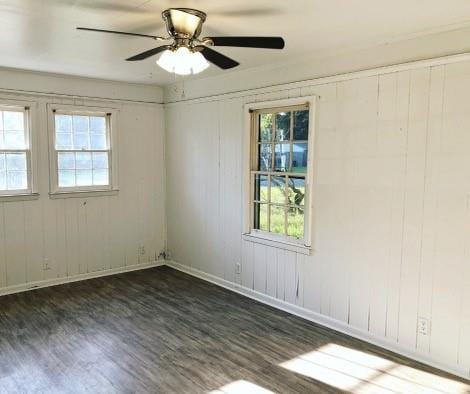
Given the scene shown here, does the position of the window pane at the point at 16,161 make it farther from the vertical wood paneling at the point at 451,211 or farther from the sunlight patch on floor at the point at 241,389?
the vertical wood paneling at the point at 451,211

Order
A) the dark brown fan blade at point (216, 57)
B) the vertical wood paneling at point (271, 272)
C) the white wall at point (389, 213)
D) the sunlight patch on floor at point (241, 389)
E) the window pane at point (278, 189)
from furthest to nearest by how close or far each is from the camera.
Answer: the vertical wood paneling at point (271, 272) < the window pane at point (278, 189) < the white wall at point (389, 213) < the sunlight patch on floor at point (241, 389) < the dark brown fan blade at point (216, 57)

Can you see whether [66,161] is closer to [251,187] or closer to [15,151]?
[15,151]

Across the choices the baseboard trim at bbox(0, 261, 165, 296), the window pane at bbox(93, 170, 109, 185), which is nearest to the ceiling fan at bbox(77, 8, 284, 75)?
the window pane at bbox(93, 170, 109, 185)

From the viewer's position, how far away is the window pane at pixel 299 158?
13.6ft

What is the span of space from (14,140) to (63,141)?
0.55 metres

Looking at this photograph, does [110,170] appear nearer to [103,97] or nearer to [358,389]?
[103,97]

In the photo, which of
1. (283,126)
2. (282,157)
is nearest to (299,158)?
(282,157)

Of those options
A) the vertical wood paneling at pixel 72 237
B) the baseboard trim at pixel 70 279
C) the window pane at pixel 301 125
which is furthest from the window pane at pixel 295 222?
the vertical wood paneling at pixel 72 237

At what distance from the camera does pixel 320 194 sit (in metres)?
4.01

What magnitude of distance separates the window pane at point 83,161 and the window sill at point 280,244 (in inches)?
88.7

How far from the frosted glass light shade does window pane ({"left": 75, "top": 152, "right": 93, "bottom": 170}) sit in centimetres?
301

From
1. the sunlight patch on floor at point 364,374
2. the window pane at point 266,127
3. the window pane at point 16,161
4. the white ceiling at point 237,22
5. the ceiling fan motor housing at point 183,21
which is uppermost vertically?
the white ceiling at point 237,22

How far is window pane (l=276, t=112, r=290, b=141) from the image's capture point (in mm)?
4305

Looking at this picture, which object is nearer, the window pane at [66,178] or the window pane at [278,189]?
the window pane at [278,189]
